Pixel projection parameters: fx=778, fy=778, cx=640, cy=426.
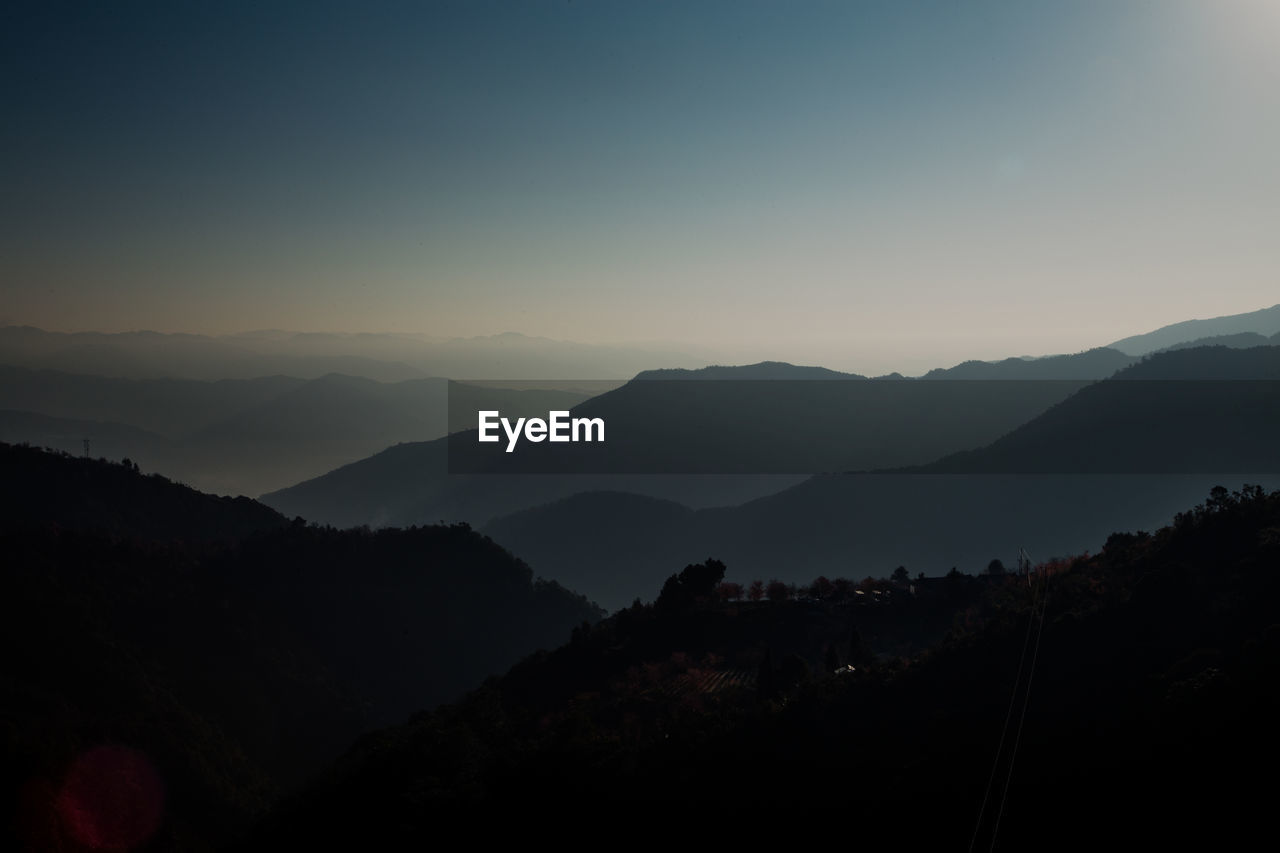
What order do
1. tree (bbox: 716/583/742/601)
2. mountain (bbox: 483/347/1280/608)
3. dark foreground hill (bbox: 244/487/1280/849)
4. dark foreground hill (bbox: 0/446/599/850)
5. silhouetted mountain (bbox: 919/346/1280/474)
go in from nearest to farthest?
dark foreground hill (bbox: 244/487/1280/849) < dark foreground hill (bbox: 0/446/599/850) < tree (bbox: 716/583/742/601) < silhouetted mountain (bbox: 919/346/1280/474) < mountain (bbox: 483/347/1280/608)

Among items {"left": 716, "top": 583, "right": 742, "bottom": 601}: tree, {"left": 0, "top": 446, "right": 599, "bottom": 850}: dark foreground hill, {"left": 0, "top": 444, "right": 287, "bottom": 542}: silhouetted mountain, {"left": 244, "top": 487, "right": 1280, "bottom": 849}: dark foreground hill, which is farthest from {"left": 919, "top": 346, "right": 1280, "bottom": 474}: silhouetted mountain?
{"left": 0, "top": 444, "right": 287, "bottom": 542}: silhouetted mountain

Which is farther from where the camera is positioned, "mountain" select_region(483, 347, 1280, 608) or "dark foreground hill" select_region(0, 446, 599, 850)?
"mountain" select_region(483, 347, 1280, 608)

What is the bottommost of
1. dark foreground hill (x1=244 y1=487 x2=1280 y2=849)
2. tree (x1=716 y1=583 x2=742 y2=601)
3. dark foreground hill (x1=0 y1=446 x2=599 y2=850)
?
dark foreground hill (x1=0 y1=446 x2=599 y2=850)

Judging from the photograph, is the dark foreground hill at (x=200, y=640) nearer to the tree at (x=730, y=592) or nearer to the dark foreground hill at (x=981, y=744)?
the dark foreground hill at (x=981, y=744)

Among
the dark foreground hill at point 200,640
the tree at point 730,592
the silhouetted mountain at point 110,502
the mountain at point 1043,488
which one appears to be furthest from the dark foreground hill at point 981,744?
the mountain at point 1043,488

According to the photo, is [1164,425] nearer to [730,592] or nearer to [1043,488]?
[1043,488]

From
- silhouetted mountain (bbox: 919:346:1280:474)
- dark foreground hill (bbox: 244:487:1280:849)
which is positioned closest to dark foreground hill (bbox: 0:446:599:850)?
dark foreground hill (bbox: 244:487:1280:849)

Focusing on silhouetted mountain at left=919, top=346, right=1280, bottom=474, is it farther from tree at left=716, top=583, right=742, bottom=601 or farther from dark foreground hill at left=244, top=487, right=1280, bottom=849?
dark foreground hill at left=244, top=487, right=1280, bottom=849

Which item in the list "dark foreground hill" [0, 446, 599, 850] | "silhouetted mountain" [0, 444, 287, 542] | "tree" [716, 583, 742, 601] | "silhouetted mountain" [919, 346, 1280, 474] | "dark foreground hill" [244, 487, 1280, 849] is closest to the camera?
"dark foreground hill" [244, 487, 1280, 849]

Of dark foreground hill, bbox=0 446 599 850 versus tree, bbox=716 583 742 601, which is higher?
tree, bbox=716 583 742 601
